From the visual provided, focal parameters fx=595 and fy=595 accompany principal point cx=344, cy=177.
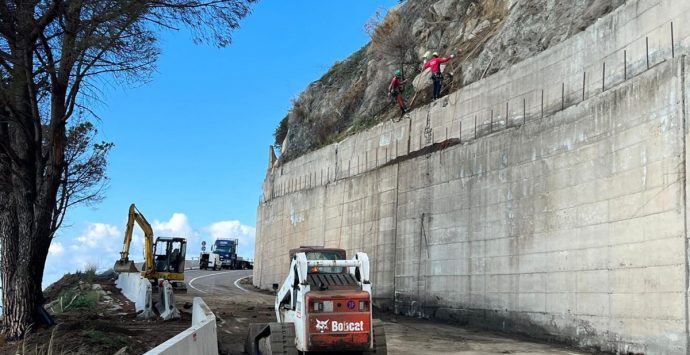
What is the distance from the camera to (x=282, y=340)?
10.5m

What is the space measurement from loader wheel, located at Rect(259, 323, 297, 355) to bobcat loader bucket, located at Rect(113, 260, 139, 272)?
18107 mm

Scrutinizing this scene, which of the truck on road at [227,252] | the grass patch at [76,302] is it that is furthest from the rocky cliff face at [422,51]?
the truck on road at [227,252]

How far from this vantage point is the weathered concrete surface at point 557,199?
11.1 m

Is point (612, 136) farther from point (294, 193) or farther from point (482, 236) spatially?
point (294, 193)

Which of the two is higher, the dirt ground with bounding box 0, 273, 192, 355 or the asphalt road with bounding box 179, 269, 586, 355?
the dirt ground with bounding box 0, 273, 192, 355

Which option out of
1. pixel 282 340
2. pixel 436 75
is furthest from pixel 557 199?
pixel 436 75

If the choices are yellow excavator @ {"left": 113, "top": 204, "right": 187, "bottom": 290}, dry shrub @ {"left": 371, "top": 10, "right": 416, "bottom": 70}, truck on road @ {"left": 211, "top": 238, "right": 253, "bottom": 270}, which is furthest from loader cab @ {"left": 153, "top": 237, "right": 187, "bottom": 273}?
truck on road @ {"left": 211, "top": 238, "right": 253, "bottom": 270}

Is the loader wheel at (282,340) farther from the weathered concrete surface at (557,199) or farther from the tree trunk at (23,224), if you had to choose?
the weathered concrete surface at (557,199)

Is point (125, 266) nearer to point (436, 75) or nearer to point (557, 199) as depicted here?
point (436, 75)

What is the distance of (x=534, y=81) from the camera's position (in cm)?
1625

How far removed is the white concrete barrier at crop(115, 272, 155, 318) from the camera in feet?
59.8

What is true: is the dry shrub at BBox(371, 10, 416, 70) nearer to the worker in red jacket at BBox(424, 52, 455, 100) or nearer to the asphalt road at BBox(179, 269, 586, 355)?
the worker in red jacket at BBox(424, 52, 455, 100)

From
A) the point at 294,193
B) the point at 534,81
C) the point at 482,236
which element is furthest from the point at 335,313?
the point at 294,193

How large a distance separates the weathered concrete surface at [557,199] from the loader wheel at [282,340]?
21.3 ft
